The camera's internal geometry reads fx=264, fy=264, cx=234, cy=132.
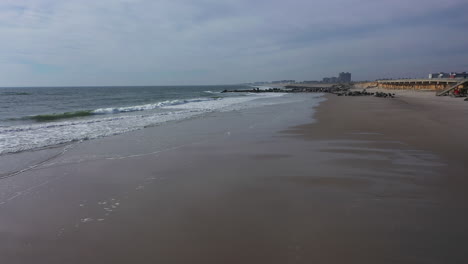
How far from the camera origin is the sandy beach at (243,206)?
297 centimetres

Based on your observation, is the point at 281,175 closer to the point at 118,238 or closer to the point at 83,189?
the point at 118,238

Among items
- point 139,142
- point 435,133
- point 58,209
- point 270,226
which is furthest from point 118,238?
point 435,133

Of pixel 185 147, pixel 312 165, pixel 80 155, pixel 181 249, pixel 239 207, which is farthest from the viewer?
pixel 185 147

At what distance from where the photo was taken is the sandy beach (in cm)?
297

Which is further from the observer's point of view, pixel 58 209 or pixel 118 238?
pixel 58 209

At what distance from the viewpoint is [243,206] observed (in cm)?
406

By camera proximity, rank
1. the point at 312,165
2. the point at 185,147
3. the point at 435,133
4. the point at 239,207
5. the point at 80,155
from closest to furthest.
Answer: the point at 239,207
the point at 312,165
the point at 80,155
the point at 185,147
the point at 435,133

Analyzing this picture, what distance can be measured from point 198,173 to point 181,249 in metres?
2.75

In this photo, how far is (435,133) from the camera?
359 inches

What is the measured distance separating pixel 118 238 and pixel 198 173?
8.43 feet

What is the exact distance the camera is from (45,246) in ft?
10.4

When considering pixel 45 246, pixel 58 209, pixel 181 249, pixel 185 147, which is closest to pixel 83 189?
pixel 58 209

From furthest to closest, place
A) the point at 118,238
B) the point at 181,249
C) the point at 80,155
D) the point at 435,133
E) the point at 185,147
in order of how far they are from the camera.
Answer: the point at 435,133, the point at 185,147, the point at 80,155, the point at 118,238, the point at 181,249

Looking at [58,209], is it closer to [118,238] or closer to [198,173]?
[118,238]
